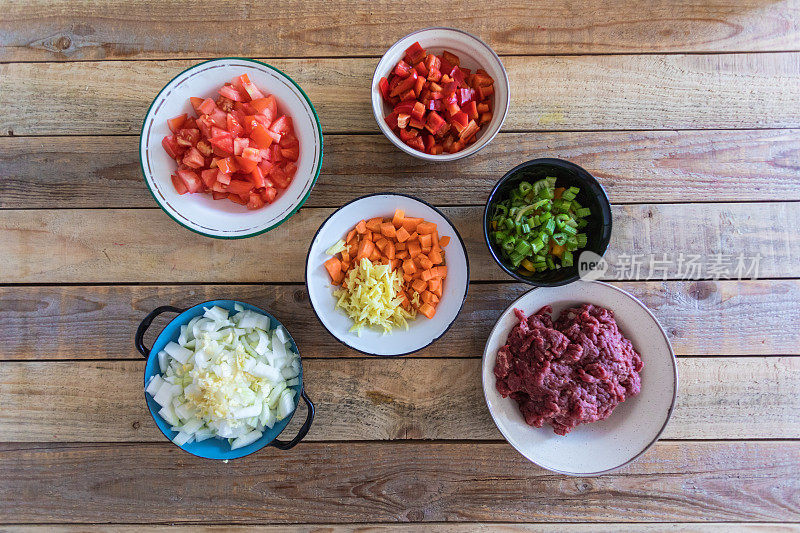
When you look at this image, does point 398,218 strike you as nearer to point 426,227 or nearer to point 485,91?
point 426,227

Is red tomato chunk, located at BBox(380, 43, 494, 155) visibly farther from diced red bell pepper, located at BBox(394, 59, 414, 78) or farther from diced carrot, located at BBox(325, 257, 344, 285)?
diced carrot, located at BBox(325, 257, 344, 285)

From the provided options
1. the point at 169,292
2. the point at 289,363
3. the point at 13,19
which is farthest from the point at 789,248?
the point at 13,19

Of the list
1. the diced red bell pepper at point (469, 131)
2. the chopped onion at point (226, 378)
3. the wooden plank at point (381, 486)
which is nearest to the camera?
the chopped onion at point (226, 378)

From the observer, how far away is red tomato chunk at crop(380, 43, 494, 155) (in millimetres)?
1517

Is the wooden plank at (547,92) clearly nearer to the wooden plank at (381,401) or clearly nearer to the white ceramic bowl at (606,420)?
the white ceramic bowl at (606,420)

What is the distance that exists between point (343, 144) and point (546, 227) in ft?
2.35

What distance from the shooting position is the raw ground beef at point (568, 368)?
1482 mm

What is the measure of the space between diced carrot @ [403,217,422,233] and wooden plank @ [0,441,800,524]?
0.72 m

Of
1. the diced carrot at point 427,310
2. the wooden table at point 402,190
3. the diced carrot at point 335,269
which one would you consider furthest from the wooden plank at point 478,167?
the diced carrot at point 427,310

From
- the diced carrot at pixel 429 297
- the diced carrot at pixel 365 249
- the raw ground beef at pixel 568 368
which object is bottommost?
the raw ground beef at pixel 568 368

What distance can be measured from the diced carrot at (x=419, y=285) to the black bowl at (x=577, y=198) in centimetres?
22

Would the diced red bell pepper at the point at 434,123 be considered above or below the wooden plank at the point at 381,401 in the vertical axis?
above

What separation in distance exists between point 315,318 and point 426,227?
1.60 ft

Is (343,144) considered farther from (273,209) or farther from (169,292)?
(169,292)
